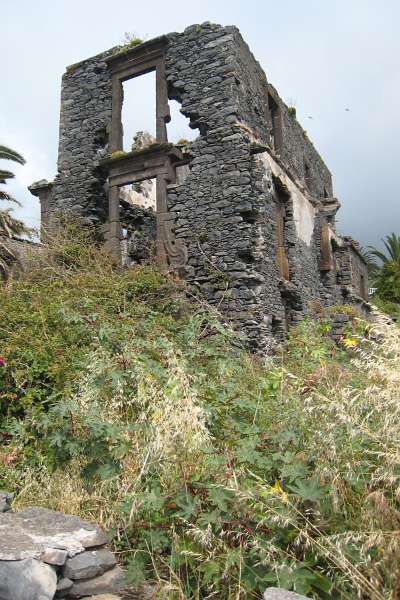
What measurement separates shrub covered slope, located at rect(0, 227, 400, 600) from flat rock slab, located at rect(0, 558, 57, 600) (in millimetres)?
424

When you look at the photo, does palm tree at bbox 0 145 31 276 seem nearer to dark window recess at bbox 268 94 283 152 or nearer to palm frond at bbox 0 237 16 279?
palm frond at bbox 0 237 16 279

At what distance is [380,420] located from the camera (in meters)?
2.57

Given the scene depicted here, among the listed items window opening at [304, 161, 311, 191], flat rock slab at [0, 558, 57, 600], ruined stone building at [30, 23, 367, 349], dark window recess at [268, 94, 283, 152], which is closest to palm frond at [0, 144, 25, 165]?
ruined stone building at [30, 23, 367, 349]

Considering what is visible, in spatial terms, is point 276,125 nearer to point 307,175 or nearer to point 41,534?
point 307,175

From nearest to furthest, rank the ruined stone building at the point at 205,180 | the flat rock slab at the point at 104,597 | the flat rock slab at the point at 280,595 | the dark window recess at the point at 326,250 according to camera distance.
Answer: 1. the flat rock slab at the point at 280,595
2. the flat rock slab at the point at 104,597
3. the ruined stone building at the point at 205,180
4. the dark window recess at the point at 326,250

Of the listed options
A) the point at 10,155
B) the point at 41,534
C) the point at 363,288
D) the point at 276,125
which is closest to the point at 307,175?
the point at 276,125

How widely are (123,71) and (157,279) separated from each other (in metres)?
6.12

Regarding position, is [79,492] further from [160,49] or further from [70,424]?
[160,49]

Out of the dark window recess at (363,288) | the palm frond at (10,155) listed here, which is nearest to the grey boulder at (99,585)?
the palm frond at (10,155)

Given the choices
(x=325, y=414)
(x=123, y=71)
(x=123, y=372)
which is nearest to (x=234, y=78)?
(x=123, y=71)

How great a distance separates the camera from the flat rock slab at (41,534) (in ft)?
9.00

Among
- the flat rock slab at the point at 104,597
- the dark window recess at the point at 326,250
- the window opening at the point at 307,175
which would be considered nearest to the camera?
the flat rock slab at the point at 104,597

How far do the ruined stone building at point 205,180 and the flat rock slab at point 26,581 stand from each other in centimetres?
772

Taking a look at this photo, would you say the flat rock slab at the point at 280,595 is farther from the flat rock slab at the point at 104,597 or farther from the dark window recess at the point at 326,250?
the dark window recess at the point at 326,250
